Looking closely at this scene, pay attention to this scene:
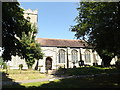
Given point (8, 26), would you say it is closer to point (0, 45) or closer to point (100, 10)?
point (0, 45)

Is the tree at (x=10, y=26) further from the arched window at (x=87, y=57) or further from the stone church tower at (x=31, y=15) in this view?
the arched window at (x=87, y=57)

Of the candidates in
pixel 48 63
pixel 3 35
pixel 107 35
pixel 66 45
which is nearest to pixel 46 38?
pixel 66 45

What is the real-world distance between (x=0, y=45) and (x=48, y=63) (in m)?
27.1

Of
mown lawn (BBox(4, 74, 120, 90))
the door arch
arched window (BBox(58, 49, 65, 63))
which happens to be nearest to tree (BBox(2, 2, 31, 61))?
mown lawn (BBox(4, 74, 120, 90))

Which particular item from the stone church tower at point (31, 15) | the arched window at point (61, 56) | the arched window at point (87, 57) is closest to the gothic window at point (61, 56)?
the arched window at point (61, 56)

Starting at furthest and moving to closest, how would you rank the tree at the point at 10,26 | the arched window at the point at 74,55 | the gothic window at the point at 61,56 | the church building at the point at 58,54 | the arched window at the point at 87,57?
the arched window at the point at 87,57 → the arched window at the point at 74,55 → the gothic window at the point at 61,56 → the church building at the point at 58,54 → the tree at the point at 10,26

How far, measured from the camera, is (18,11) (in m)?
7.33

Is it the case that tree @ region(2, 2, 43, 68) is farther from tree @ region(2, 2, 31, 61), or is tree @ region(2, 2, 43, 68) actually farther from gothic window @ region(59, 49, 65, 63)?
gothic window @ region(59, 49, 65, 63)

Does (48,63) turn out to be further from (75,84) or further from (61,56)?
(75,84)

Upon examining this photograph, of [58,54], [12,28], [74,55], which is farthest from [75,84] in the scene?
[74,55]

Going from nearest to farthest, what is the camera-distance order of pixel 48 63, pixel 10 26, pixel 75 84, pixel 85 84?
pixel 10 26 < pixel 85 84 < pixel 75 84 < pixel 48 63

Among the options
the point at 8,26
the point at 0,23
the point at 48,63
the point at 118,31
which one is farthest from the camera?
the point at 48,63

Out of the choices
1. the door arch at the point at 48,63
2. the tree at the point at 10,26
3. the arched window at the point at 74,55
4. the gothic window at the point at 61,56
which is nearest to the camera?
the tree at the point at 10,26

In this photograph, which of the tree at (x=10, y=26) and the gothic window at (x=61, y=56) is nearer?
the tree at (x=10, y=26)
